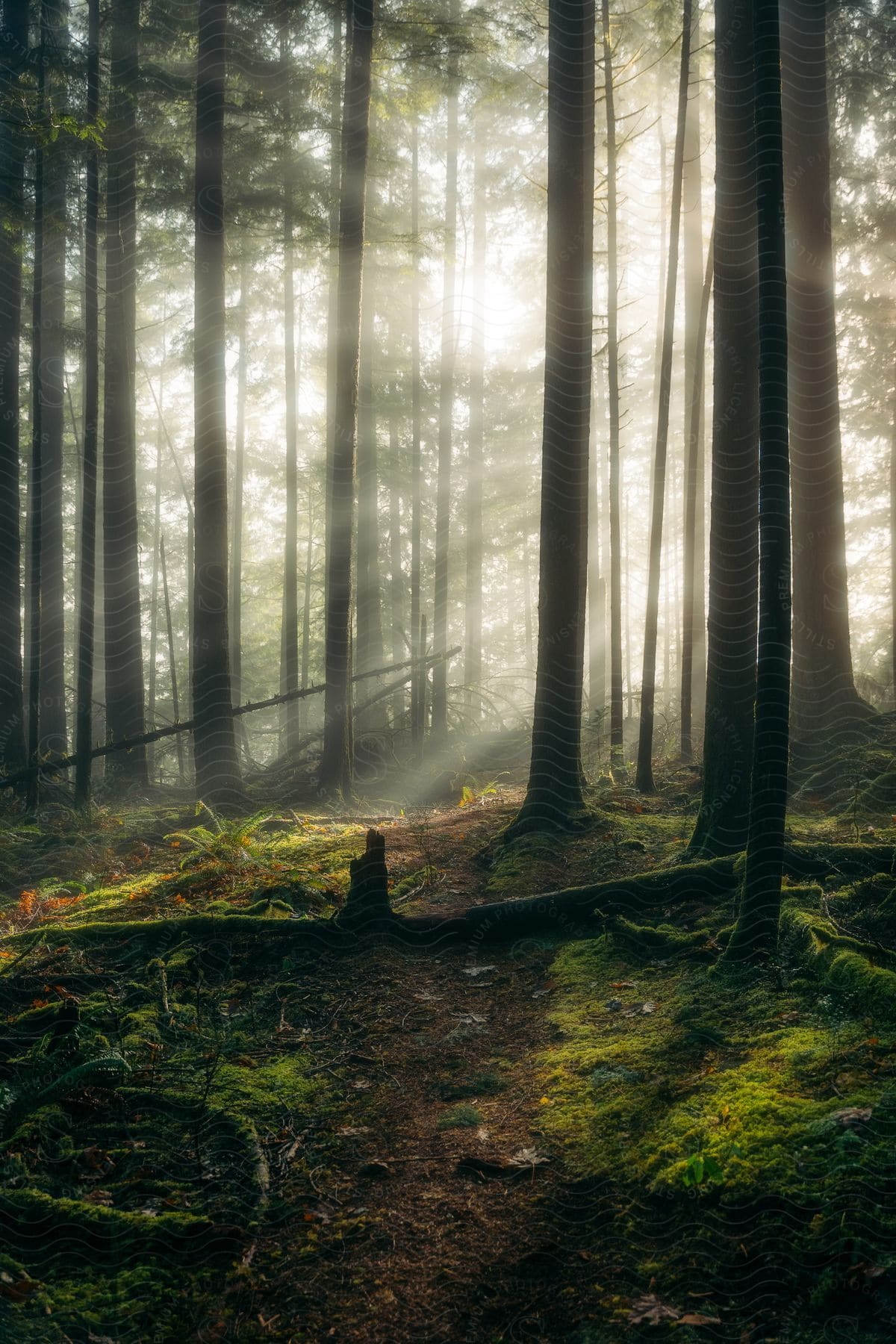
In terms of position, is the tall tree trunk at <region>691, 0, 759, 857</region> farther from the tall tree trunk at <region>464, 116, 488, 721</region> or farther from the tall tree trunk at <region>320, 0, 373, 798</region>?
the tall tree trunk at <region>464, 116, 488, 721</region>

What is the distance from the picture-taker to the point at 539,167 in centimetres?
1487

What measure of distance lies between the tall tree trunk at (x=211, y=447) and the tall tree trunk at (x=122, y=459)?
1981 mm

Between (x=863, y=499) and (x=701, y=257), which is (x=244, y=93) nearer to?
(x=701, y=257)

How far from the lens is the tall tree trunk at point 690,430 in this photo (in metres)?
10.1

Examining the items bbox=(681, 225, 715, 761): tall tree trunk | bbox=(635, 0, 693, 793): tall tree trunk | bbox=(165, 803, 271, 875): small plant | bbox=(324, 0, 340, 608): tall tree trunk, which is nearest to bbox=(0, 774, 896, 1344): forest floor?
bbox=(165, 803, 271, 875): small plant

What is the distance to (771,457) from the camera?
3.72 m

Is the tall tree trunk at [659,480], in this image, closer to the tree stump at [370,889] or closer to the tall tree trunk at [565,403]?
the tall tree trunk at [565,403]

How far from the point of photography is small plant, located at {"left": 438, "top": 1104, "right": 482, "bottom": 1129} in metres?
3.21

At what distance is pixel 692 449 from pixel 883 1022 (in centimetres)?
788

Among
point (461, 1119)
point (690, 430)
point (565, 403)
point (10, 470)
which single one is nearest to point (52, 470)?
point (10, 470)

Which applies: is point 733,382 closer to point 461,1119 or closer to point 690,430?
point 690,430

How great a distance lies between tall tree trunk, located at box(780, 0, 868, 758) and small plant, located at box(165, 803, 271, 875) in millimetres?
5727

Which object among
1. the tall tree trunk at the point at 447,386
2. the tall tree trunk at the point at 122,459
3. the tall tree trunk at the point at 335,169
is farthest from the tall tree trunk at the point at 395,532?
the tall tree trunk at the point at 122,459

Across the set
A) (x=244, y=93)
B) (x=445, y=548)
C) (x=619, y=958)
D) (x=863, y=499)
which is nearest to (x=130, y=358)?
(x=244, y=93)
